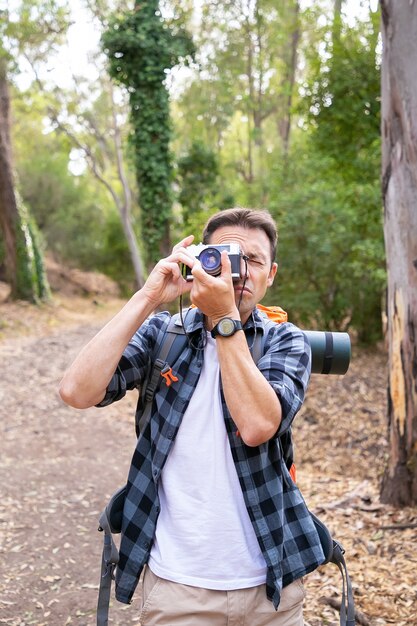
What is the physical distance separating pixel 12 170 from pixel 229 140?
1132 centimetres

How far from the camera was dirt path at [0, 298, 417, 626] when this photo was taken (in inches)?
137

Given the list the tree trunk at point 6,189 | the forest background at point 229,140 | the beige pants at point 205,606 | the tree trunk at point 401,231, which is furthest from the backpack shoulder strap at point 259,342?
the tree trunk at point 6,189

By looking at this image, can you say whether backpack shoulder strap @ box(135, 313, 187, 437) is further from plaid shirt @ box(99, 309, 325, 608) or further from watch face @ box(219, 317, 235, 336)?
watch face @ box(219, 317, 235, 336)

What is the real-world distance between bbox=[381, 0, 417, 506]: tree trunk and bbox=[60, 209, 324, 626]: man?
2.45 meters

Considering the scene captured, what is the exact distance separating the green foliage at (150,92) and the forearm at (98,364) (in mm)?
13010

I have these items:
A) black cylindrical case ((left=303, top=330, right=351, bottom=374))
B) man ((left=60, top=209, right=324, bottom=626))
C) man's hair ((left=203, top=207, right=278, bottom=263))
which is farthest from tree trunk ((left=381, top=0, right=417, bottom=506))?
man ((left=60, top=209, right=324, bottom=626))

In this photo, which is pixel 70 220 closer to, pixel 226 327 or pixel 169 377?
pixel 169 377

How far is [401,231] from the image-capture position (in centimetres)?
407

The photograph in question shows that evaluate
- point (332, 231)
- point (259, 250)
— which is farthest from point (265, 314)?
point (332, 231)

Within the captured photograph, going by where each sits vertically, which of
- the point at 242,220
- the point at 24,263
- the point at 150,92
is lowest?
the point at 24,263

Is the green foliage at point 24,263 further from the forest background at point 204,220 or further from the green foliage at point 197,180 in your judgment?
the green foliage at point 197,180

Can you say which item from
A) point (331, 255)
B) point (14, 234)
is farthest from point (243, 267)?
point (14, 234)

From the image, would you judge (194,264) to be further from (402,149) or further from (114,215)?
(114,215)

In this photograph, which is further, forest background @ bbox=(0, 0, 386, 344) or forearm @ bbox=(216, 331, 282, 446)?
forest background @ bbox=(0, 0, 386, 344)
